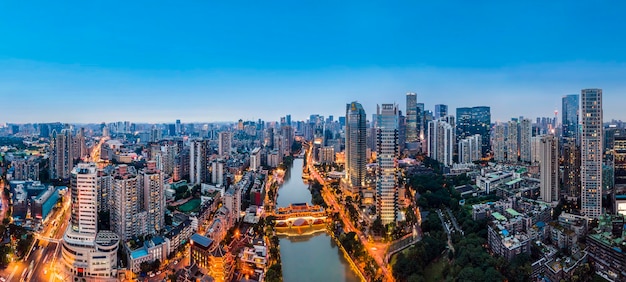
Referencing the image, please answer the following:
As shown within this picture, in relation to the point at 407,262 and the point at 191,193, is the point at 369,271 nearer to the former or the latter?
the point at 407,262

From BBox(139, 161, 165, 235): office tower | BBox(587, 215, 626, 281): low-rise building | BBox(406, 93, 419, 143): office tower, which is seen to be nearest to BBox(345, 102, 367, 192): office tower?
BBox(139, 161, 165, 235): office tower

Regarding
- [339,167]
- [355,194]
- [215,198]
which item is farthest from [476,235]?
[339,167]

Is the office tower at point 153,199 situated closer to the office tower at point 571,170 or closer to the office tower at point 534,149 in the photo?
the office tower at point 571,170

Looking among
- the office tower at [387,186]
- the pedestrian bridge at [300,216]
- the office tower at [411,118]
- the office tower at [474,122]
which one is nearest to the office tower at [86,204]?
the pedestrian bridge at [300,216]

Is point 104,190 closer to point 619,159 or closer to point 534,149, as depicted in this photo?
point 619,159

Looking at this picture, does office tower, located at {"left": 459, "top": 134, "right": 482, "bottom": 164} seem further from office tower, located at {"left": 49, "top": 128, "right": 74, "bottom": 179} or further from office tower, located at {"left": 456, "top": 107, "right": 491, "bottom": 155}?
office tower, located at {"left": 49, "top": 128, "right": 74, "bottom": 179}
